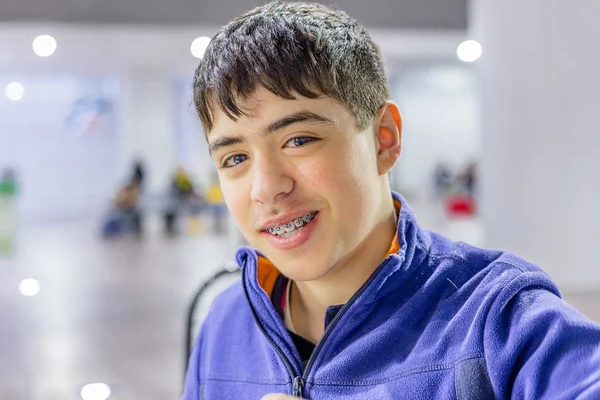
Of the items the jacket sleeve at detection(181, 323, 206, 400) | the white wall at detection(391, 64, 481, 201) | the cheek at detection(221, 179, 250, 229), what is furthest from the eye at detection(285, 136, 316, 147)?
the white wall at detection(391, 64, 481, 201)

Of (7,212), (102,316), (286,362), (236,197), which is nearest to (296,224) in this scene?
(236,197)

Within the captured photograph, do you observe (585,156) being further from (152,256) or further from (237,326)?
(152,256)

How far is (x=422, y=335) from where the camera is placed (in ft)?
3.36

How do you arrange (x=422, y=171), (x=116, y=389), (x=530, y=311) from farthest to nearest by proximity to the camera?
1. (x=422, y=171)
2. (x=116, y=389)
3. (x=530, y=311)

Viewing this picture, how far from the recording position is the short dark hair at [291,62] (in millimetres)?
1035

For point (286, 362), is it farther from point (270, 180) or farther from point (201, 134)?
point (201, 134)

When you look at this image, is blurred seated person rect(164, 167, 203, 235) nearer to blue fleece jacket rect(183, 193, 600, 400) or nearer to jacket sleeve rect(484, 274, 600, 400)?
blue fleece jacket rect(183, 193, 600, 400)

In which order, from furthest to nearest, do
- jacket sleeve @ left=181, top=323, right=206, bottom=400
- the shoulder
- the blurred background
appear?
the blurred background
jacket sleeve @ left=181, top=323, right=206, bottom=400
the shoulder

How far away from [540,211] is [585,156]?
57 centimetres

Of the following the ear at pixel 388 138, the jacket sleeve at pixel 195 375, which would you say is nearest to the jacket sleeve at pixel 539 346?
the ear at pixel 388 138

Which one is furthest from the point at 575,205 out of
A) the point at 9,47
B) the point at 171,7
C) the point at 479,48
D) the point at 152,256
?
the point at 152,256

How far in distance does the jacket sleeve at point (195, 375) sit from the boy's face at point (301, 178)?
0.34 metres

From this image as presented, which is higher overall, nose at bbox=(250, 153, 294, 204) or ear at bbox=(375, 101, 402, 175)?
ear at bbox=(375, 101, 402, 175)

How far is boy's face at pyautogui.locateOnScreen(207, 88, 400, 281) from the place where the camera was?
102 cm
